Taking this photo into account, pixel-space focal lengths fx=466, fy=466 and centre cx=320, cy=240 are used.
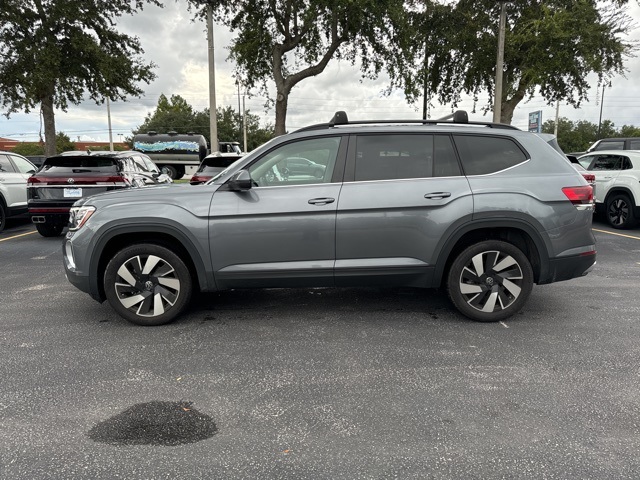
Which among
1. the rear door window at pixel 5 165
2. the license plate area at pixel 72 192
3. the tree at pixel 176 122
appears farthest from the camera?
the tree at pixel 176 122

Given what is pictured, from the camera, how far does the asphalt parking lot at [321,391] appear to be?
2.42 m

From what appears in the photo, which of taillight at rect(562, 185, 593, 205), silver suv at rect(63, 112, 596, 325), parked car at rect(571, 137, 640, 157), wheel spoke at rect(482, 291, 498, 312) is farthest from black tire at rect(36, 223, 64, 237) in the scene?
parked car at rect(571, 137, 640, 157)

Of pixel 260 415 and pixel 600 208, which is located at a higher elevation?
pixel 600 208

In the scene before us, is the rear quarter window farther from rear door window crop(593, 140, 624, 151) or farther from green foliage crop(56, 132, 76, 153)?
green foliage crop(56, 132, 76, 153)

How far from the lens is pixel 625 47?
19766 mm

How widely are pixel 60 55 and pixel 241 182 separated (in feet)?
53.3

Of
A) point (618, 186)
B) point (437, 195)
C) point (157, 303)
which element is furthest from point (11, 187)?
point (618, 186)

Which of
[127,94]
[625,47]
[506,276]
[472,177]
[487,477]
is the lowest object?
[487,477]

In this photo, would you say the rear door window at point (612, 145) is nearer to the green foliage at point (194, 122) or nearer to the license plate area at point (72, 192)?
the license plate area at point (72, 192)

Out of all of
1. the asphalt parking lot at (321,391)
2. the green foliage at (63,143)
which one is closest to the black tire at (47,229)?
the asphalt parking lot at (321,391)

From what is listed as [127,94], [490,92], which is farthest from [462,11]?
[127,94]

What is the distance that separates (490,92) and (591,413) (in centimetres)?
2257

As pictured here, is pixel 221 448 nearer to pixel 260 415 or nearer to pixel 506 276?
pixel 260 415

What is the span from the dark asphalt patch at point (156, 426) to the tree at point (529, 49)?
17.5 meters
